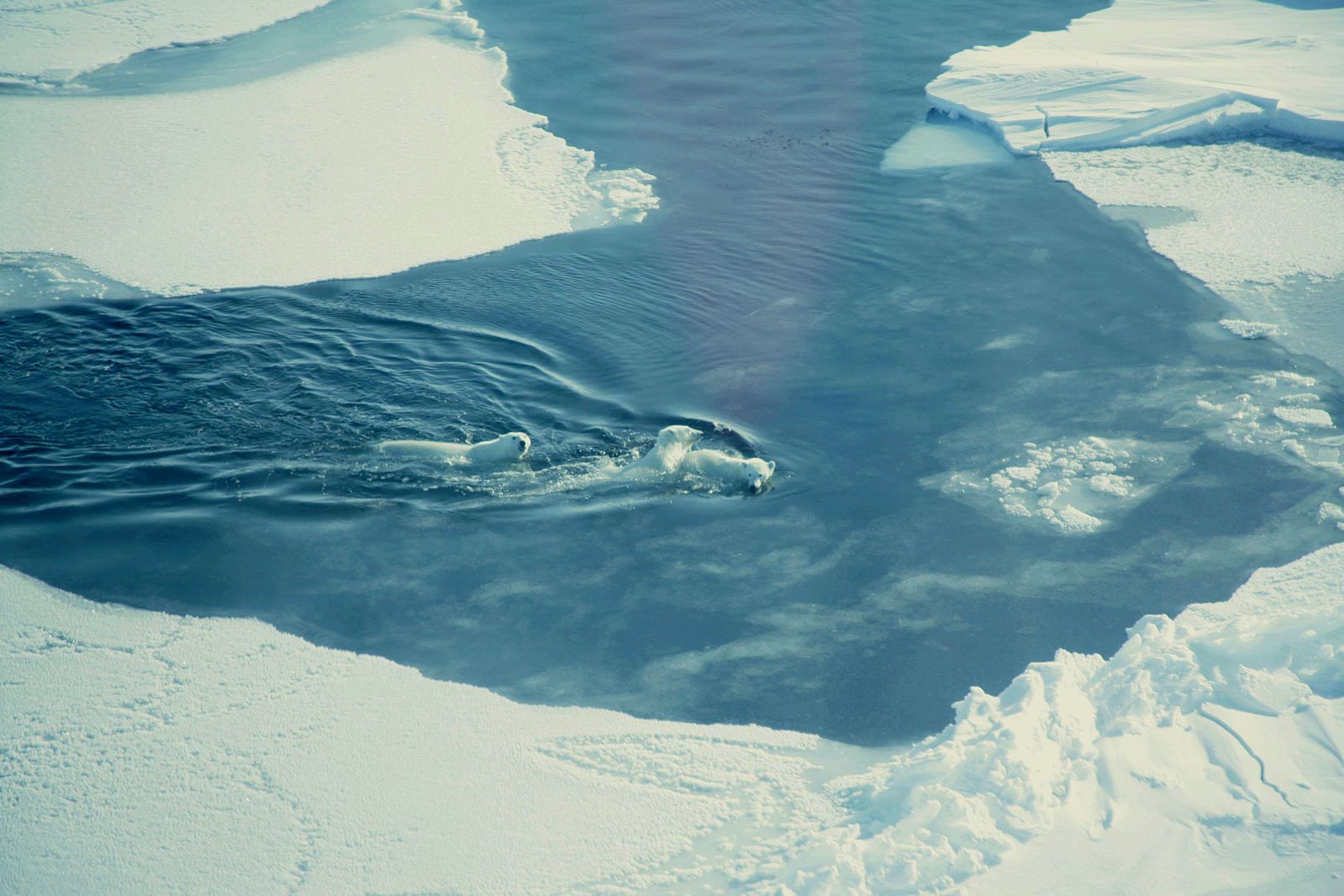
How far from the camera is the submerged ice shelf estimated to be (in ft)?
25.4

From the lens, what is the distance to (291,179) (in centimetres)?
887

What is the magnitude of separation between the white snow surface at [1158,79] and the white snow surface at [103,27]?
774 cm

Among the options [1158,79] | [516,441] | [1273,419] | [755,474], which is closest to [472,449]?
[516,441]

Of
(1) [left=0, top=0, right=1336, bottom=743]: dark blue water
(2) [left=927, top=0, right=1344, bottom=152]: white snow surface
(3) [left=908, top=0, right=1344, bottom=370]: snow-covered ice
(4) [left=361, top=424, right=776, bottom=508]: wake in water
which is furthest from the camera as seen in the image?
(2) [left=927, top=0, right=1344, bottom=152]: white snow surface

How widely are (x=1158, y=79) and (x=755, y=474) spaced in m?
7.06

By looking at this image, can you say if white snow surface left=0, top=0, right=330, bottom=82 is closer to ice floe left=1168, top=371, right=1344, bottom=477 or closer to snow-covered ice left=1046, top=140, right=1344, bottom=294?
snow-covered ice left=1046, top=140, right=1344, bottom=294

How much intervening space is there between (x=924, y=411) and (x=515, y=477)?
2.40 m

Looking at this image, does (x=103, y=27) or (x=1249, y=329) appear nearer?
(x=1249, y=329)

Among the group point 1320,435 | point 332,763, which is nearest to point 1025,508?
point 1320,435

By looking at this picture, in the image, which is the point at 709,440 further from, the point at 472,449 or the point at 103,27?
the point at 103,27

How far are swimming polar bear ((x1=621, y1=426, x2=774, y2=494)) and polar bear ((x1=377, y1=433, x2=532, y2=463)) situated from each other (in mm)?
569

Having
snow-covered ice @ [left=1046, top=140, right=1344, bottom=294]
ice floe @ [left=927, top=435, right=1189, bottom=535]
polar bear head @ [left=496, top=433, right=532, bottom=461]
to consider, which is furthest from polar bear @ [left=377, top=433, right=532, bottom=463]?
snow-covered ice @ [left=1046, top=140, right=1344, bottom=294]

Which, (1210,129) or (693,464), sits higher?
(1210,129)

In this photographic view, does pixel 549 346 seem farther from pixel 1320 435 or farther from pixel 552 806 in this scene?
pixel 1320 435
